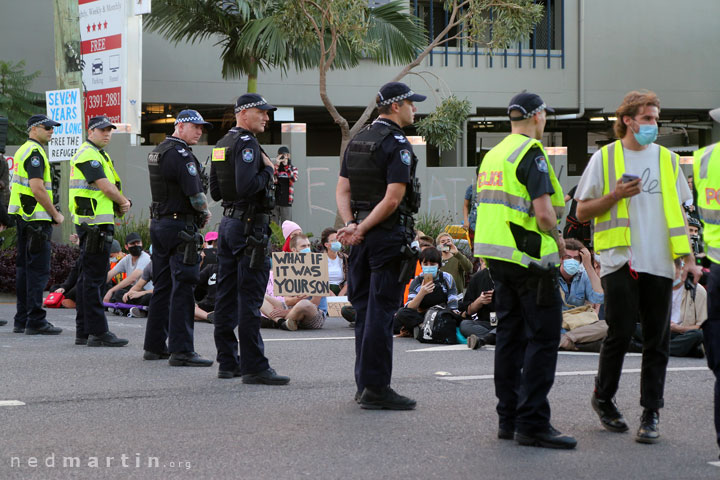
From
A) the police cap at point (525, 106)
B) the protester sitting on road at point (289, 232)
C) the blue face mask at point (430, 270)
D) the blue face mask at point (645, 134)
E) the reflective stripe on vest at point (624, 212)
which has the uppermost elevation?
the police cap at point (525, 106)

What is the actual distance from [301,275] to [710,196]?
7.17 m

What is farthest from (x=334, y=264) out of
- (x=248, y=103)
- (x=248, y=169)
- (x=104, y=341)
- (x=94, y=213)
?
(x=248, y=169)

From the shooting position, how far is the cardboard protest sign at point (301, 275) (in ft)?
39.5

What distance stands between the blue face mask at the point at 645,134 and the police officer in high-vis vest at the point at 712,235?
37cm

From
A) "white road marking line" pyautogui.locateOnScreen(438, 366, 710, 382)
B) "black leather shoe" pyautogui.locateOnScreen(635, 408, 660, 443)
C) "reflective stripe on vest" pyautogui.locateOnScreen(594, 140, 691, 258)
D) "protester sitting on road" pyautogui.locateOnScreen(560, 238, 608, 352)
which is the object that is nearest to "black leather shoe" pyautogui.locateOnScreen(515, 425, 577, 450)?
"black leather shoe" pyautogui.locateOnScreen(635, 408, 660, 443)

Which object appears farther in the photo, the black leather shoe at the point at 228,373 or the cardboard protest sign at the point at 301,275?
the cardboard protest sign at the point at 301,275

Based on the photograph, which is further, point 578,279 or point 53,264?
point 53,264

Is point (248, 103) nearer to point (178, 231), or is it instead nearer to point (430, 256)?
point (178, 231)

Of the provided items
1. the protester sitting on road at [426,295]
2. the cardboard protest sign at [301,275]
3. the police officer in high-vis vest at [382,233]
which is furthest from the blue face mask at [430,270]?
the police officer in high-vis vest at [382,233]

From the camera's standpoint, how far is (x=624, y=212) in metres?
5.86

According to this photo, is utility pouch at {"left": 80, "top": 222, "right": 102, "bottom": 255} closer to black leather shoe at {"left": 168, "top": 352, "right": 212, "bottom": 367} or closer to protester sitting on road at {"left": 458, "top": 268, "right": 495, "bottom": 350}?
black leather shoe at {"left": 168, "top": 352, "right": 212, "bottom": 367}

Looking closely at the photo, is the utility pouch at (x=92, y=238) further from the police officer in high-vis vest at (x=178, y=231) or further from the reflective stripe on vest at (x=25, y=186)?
the reflective stripe on vest at (x=25, y=186)

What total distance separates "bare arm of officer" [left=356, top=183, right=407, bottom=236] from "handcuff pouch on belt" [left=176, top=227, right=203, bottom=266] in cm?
231

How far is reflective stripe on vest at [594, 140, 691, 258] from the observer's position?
5766 mm
